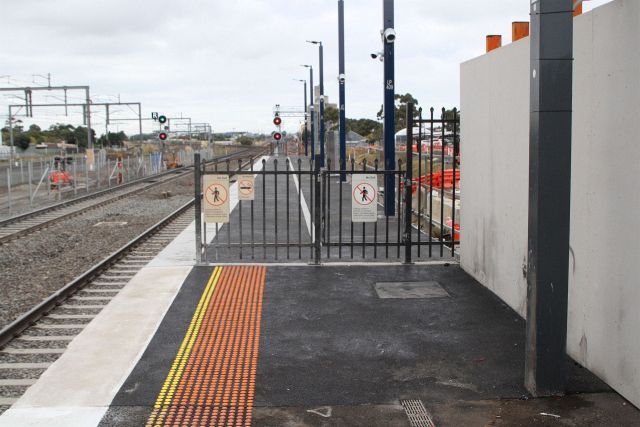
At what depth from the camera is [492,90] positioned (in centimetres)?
889

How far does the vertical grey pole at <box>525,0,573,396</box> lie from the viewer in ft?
17.4

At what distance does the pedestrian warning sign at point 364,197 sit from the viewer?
1099 cm

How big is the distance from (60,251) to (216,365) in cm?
899

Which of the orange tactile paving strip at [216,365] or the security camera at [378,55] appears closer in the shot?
the orange tactile paving strip at [216,365]

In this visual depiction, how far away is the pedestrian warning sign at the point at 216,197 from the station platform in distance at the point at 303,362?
1204mm

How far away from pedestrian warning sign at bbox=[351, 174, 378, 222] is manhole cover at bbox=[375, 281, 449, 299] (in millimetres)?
1579

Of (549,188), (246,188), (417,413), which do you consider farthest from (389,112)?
(417,413)

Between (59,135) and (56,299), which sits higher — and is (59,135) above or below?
above

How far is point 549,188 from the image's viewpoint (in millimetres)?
5406

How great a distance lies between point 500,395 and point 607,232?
1607mm

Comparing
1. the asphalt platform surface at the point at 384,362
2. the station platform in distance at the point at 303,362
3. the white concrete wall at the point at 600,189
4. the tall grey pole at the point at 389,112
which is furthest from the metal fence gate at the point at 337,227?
the white concrete wall at the point at 600,189

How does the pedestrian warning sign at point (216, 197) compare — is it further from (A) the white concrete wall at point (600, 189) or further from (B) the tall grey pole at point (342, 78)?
(B) the tall grey pole at point (342, 78)

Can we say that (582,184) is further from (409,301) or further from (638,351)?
(409,301)

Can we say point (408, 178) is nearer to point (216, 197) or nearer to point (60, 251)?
point (216, 197)
